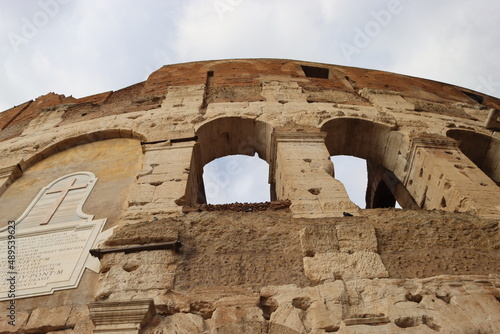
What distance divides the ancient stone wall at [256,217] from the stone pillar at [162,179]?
1.0 inches

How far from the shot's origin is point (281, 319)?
2803 millimetres

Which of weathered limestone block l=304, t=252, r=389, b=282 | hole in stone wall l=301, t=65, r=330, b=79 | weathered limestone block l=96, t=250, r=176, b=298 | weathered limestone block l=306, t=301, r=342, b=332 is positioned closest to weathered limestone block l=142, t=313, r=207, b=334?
weathered limestone block l=96, t=250, r=176, b=298

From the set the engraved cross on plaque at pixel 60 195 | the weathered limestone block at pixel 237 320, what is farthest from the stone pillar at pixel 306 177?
the engraved cross on plaque at pixel 60 195

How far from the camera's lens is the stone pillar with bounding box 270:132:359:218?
429 centimetres

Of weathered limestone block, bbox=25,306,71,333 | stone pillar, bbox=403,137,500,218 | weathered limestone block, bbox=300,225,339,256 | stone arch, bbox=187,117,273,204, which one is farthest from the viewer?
stone arch, bbox=187,117,273,204

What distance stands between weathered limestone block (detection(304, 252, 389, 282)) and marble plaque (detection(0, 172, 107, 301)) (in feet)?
6.55

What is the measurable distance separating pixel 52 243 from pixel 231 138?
3477 millimetres

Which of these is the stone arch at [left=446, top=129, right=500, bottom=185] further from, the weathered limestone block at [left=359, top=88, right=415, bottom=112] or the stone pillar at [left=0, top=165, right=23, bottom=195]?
the stone pillar at [left=0, top=165, right=23, bottom=195]

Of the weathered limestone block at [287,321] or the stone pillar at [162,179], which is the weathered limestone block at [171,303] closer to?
the weathered limestone block at [287,321]

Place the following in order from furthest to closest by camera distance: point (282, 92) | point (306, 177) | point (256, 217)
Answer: point (282, 92)
point (306, 177)
point (256, 217)

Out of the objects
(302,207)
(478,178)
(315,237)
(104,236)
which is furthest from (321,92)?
(104,236)

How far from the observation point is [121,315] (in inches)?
110

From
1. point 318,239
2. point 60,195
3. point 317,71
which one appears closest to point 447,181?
point 318,239

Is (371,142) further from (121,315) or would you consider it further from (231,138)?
(121,315)
